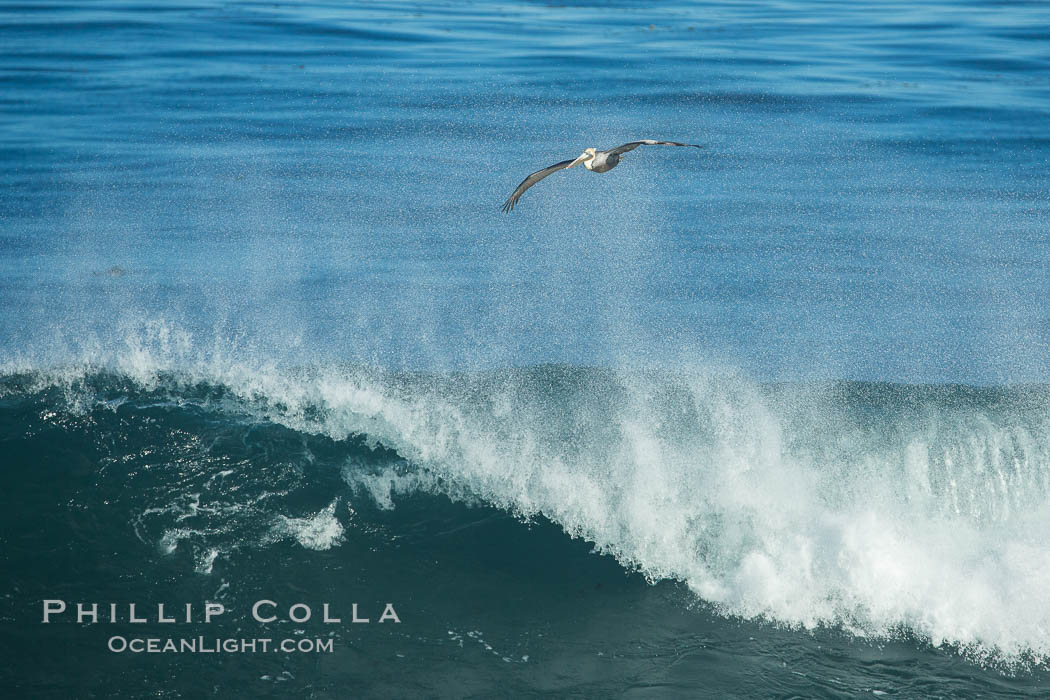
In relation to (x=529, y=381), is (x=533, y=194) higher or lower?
higher

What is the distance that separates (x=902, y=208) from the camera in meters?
17.4

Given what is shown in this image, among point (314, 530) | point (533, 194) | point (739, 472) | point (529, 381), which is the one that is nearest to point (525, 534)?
point (314, 530)

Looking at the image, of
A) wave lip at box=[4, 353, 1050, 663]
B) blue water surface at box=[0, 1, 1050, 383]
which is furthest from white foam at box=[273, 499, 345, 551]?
blue water surface at box=[0, 1, 1050, 383]

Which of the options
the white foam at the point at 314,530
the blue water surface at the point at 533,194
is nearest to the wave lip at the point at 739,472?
the white foam at the point at 314,530

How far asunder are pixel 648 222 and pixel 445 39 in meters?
13.0

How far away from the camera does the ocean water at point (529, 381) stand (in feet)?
27.6

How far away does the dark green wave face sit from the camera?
8.13 metres

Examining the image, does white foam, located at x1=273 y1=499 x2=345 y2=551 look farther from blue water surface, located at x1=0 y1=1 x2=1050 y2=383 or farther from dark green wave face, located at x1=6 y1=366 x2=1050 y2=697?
blue water surface, located at x1=0 y1=1 x2=1050 y2=383

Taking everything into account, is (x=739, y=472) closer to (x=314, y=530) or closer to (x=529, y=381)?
(x=529, y=381)

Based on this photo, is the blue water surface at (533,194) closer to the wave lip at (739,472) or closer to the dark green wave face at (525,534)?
the wave lip at (739,472)

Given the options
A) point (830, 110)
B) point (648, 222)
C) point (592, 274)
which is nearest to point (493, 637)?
Result: point (592, 274)

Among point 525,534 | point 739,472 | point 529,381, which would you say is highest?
point 529,381

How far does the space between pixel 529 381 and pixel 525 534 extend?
2.83 m

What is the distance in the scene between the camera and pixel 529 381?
12.1m
